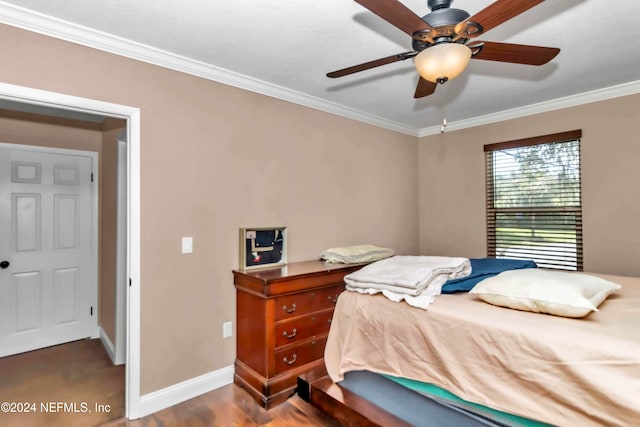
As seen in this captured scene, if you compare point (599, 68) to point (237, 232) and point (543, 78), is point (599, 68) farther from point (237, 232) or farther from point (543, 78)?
point (237, 232)

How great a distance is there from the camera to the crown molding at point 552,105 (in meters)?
3.07

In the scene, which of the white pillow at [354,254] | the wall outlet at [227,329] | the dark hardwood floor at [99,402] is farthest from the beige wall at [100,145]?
the white pillow at [354,254]

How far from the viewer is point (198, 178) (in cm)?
263

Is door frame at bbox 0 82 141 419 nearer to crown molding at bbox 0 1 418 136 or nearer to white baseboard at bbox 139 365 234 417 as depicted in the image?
white baseboard at bbox 139 365 234 417

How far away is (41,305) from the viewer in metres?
3.48

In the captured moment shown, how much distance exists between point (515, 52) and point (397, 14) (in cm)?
76

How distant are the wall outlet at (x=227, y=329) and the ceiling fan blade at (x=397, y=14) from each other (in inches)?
94.8

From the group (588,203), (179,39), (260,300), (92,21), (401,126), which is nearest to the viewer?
(92,21)

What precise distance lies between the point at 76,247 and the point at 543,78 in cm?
483

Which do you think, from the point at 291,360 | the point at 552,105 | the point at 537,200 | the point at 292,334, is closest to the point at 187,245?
the point at 292,334

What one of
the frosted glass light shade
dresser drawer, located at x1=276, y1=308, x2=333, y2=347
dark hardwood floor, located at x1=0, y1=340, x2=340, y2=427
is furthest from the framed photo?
the frosted glass light shade

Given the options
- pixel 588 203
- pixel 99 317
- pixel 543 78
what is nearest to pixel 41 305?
pixel 99 317

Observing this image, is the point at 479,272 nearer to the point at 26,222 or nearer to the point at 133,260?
the point at 133,260

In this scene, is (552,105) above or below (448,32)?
above
